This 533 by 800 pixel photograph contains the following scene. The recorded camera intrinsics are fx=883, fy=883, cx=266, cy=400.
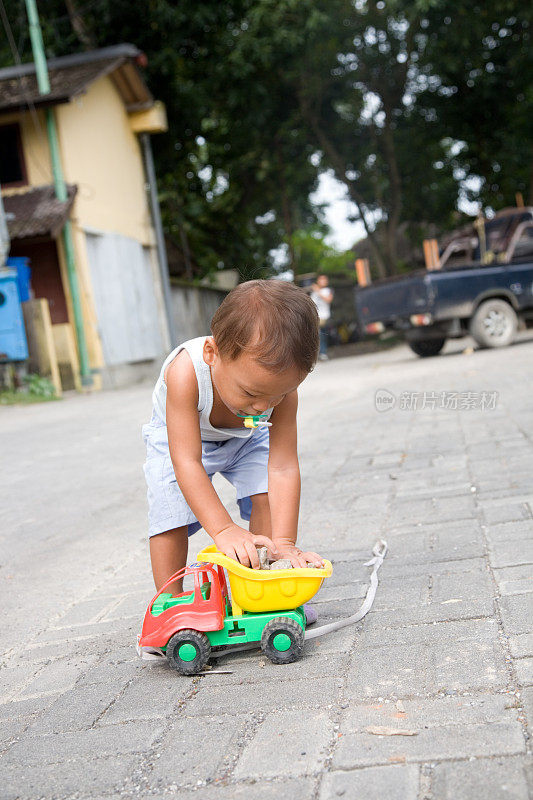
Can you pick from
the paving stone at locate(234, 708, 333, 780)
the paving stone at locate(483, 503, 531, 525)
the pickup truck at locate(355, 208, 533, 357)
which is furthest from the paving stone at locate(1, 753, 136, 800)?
the pickup truck at locate(355, 208, 533, 357)

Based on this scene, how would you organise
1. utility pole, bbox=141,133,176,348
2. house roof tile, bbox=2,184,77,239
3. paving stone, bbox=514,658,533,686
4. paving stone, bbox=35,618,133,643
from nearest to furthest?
paving stone, bbox=514,658,533,686
paving stone, bbox=35,618,133,643
house roof tile, bbox=2,184,77,239
utility pole, bbox=141,133,176,348

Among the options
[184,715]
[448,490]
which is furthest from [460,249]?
[184,715]

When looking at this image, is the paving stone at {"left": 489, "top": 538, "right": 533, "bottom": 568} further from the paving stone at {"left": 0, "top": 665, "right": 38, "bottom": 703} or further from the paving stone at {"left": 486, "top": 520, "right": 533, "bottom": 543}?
the paving stone at {"left": 0, "top": 665, "right": 38, "bottom": 703}

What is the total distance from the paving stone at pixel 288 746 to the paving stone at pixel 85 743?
0.26 meters

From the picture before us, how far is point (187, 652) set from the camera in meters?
2.46

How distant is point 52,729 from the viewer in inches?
86.3

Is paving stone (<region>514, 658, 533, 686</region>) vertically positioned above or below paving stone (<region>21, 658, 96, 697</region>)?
above

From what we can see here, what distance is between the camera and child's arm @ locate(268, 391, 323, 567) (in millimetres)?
2721

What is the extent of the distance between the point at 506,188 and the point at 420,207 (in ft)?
8.13

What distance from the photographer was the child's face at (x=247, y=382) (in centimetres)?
234

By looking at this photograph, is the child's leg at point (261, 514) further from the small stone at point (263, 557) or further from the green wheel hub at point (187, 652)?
the green wheel hub at point (187, 652)

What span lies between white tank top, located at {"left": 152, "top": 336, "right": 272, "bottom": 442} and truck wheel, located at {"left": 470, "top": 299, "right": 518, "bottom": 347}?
1196 centimetres

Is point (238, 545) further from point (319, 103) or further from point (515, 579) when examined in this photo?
point (319, 103)

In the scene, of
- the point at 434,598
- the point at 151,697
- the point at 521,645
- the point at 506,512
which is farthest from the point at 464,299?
the point at 151,697
